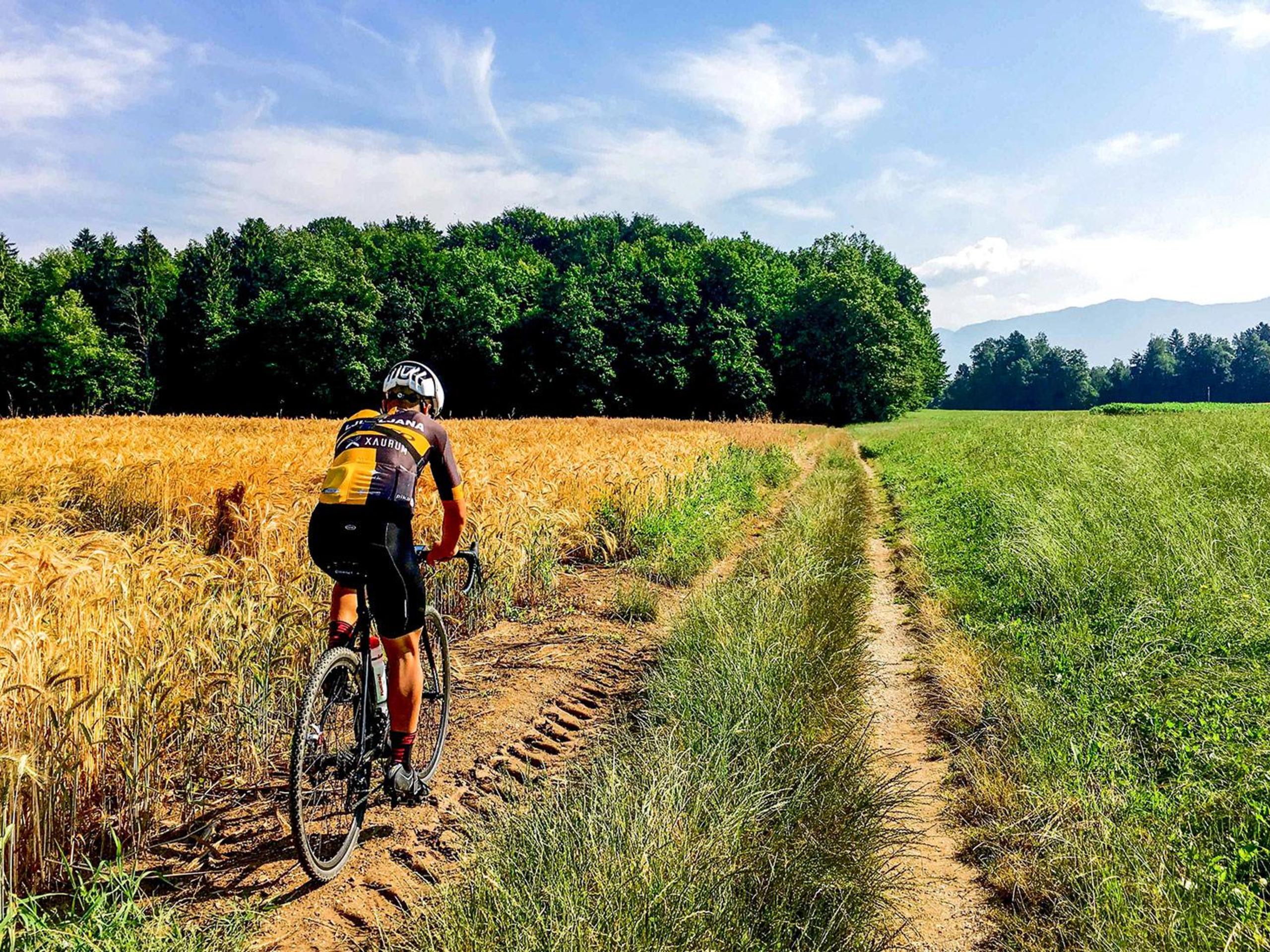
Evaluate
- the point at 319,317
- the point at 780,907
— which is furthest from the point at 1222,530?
the point at 319,317

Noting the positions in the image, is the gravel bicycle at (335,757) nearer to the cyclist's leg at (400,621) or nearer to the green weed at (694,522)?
the cyclist's leg at (400,621)

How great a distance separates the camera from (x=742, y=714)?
4.50m

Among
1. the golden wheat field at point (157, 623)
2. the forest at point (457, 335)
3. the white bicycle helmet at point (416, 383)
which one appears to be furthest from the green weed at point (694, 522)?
the forest at point (457, 335)

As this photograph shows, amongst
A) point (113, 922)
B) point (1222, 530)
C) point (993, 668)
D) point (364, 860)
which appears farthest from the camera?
point (1222, 530)

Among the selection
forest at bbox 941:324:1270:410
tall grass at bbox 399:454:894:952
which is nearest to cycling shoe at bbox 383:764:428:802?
tall grass at bbox 399:454:894:952

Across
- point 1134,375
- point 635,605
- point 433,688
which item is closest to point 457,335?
point 635,605

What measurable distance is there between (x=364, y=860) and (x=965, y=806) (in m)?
3.41

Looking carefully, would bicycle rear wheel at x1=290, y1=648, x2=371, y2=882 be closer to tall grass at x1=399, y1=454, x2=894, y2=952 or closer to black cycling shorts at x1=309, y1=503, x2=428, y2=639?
black cycling shorts at x1=309, y1=503, x2=428, y2=639

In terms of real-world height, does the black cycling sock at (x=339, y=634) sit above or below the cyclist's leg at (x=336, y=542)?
Answer: below

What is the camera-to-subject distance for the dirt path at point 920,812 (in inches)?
124

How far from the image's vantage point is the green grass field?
9.66ft

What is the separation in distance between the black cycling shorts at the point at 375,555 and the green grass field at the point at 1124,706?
335 centimetres

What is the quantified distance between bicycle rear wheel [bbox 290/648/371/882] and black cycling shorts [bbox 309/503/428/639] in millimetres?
309

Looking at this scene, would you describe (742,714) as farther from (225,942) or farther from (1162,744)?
(225,942)
